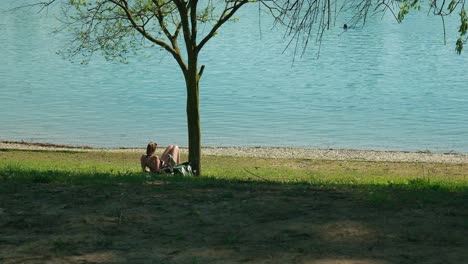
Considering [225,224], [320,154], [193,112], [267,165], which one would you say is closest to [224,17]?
[193,112]

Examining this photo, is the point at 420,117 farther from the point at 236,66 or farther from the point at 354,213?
the point at 354,213

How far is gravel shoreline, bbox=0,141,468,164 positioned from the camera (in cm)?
2438

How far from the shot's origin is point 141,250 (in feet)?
21.5

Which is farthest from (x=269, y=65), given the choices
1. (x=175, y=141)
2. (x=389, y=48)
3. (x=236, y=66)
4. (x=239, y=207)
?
(x=239, y=207)

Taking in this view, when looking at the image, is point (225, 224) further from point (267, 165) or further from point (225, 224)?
point (267, 165)

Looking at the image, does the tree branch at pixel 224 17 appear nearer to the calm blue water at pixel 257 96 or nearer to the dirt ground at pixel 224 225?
the dirt ground at pixel 224 225

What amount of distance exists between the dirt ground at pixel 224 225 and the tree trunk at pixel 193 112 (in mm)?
7338

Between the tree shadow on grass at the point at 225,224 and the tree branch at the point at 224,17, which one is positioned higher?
the tree branch at the point at 224,17

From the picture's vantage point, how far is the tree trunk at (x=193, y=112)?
53.2ft

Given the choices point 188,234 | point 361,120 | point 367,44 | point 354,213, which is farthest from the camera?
point 367,44

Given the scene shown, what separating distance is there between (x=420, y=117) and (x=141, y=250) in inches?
1258

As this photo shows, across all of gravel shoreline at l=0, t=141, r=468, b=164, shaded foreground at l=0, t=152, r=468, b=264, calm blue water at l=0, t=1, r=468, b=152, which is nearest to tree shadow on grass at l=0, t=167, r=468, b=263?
shaded foreground at l=0, t=152, r=468, b=264

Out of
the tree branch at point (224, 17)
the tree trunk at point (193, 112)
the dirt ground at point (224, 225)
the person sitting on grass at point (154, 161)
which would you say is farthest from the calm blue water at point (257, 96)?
the dirt ground at point (224, 225)

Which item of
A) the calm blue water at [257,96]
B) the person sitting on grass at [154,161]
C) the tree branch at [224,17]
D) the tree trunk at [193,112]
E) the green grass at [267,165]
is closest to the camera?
the person sitting on grass at [154,161]
